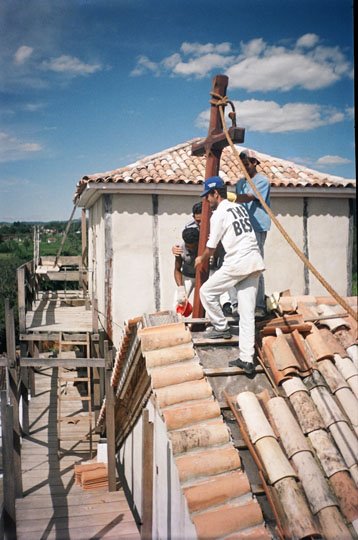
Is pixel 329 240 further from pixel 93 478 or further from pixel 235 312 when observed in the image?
pixel 93 478

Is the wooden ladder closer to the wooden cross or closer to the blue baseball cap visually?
the wooden cross

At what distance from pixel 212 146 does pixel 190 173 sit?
6.34 metres

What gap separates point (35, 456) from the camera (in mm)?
11539

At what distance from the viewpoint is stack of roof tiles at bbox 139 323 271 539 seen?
133 inches

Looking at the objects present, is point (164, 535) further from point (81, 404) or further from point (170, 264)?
point (81, 404)

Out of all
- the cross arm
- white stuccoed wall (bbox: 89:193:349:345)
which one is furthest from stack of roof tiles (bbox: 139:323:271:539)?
white stuccoed wall (bbox: 89:193:349:345)

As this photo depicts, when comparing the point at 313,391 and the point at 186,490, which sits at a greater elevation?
the point at 313,391

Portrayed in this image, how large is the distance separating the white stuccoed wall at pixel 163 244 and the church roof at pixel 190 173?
1.63 feet

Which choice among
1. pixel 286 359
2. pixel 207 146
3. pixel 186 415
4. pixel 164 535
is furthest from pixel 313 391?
pixel 207 146

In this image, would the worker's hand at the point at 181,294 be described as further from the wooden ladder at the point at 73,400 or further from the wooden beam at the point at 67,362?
the wooden ladder at the point at 73,400

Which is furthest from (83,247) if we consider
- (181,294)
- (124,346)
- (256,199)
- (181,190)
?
(256,199)

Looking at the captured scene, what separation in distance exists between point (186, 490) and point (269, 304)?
281cm

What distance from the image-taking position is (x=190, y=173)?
1186 cm

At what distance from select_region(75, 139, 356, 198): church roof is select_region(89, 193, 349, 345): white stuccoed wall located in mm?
498
